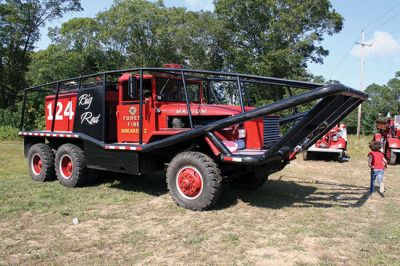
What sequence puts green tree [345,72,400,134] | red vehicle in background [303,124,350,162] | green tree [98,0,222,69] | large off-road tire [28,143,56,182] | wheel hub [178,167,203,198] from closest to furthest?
wheel hub [178,167,203,198] → large off-road tire [28,143,56,182] → red vehicle in background [303,124,350,162] → green tree [98,0,222,69] → green tree [345,72,400,134]

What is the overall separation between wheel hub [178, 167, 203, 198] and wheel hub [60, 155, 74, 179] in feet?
10.4

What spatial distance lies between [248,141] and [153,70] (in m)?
2.03

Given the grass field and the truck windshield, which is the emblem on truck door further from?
the grass field

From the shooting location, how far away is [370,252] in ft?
15.4

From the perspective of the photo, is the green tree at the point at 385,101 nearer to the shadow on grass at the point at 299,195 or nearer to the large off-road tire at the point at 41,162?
the shadow on grass at the point at 299,195

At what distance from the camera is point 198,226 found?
5711 millimetres

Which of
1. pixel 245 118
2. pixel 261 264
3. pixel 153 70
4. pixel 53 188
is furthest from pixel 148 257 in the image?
pixel 53 188

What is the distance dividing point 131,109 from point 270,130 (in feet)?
8.81

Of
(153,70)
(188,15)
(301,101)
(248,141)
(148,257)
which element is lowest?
(148,257)

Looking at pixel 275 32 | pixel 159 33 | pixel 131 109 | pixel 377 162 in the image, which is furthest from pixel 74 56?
pixel 377 162

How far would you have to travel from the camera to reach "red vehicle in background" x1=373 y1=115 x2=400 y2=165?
13584 mm

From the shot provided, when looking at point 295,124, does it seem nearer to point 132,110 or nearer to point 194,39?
point 132,110

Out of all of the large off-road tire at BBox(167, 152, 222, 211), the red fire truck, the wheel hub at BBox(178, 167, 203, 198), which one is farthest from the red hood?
the wheel hub at BBox(178, 167, 203, 198)

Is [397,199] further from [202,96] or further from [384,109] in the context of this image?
[384,109]
